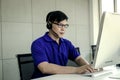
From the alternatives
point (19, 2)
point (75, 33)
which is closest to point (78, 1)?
point (75, 33)

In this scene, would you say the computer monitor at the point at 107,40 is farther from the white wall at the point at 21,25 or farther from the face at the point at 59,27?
the white wall at the point at 21,25

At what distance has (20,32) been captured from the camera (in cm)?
290

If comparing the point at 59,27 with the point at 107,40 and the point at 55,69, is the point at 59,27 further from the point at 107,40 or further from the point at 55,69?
the point at 107,40

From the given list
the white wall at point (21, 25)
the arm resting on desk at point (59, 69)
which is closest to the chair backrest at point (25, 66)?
the arm resting on desk at point (59, 69)

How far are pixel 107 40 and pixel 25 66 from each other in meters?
1.00

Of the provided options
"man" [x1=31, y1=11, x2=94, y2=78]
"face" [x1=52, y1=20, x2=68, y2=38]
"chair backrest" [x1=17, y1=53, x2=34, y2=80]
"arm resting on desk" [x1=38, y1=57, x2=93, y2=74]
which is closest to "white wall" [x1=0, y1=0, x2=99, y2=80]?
"chair backrest" [x1=17, y1=53, x2=34, y2=80]

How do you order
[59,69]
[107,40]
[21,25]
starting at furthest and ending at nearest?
[21,25], [59,69], [107,40]

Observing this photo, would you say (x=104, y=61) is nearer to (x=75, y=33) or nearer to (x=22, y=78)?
(x=22, y=78)

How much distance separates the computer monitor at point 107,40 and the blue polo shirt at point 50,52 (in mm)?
Answer: 533

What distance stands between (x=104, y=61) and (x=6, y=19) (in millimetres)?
1693

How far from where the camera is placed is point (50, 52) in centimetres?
194

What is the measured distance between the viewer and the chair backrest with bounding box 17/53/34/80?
2.02 meters

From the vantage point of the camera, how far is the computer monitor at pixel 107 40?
1.33m

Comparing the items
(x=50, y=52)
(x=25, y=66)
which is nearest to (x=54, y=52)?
(x=50, y=52)
